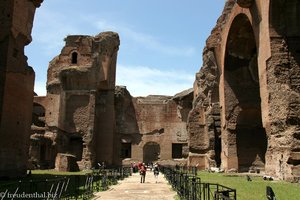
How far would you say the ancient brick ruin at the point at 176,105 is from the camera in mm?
12852

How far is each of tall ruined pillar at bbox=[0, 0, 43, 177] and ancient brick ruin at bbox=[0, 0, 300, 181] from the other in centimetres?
4

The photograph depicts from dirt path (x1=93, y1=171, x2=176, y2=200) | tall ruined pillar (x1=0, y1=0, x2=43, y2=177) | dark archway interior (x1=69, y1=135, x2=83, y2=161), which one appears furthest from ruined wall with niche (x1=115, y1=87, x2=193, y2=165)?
dirt path (x1=93, y1=171, x2=176, y2=200)

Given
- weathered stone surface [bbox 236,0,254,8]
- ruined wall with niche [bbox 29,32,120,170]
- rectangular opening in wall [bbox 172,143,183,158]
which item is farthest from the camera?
rectangular opening in wall [bbox 172,143,183,158]

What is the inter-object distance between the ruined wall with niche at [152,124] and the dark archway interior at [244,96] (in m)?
18.2

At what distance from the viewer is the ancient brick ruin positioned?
42.2ft

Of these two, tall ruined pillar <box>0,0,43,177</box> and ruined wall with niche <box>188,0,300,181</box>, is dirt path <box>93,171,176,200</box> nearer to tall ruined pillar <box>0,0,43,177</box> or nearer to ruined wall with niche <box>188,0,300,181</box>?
ruined wall with niche <box>188,0,300,181</box>

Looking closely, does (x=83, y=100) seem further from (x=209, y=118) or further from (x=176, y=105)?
(x=176, y=105)

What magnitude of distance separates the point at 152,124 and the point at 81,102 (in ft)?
38.3

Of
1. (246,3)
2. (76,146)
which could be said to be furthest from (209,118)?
(76,146)

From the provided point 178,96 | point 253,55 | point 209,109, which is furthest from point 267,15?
point 178,96

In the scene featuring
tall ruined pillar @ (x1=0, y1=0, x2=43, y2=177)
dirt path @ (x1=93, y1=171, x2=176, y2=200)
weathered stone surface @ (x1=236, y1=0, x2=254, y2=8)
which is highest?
weathered stone surface @ (x1=236, y1=0, x2=254, y2=8)

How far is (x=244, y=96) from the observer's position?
1967cm

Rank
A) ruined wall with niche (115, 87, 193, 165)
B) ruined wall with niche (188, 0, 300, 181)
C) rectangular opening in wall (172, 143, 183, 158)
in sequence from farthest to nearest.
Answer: rectangular opening in wall (172, 143, 183, 158), ruined wall with niche (115, 87, 193, 165), ruined wall with niche (188, 0, 300, 181)

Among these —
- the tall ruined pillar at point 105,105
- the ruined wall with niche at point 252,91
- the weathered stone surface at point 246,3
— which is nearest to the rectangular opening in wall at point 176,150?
the tall ruined pillar at point 105,105
